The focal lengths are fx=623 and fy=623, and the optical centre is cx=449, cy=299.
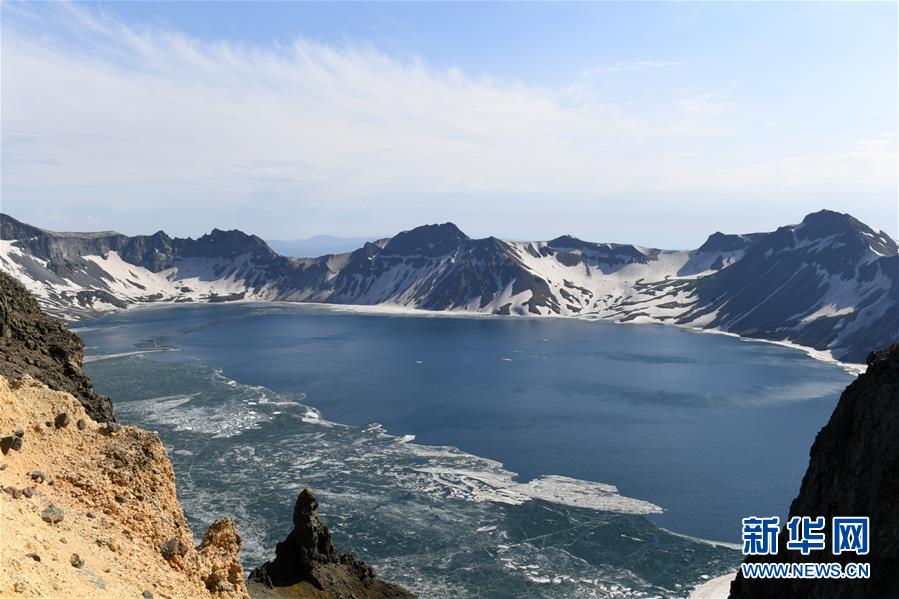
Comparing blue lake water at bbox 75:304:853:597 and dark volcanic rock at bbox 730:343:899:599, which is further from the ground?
dark volcanic rock at bbox 730:343:899:599

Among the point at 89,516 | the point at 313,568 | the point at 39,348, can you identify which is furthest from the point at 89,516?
the point at 313,568

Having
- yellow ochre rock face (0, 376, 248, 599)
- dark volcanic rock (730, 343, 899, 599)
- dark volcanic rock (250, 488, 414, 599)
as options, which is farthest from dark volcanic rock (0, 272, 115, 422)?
dark volcanic rock (730, 343, 899, 599)

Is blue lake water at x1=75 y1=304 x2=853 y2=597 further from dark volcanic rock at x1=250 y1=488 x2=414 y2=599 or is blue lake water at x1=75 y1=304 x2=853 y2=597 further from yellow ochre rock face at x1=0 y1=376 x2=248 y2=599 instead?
yellow ochre rock face at x1=0 y1=376 x2=248 y2=599

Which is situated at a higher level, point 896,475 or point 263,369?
point 896,475

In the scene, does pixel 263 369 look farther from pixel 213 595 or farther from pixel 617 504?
pixel 213 595

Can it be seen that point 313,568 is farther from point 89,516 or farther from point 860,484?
point 860,484

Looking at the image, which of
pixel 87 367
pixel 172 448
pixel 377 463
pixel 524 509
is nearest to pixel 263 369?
pixel 87 367

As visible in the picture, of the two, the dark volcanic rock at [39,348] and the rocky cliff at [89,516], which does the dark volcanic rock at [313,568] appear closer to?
the dark volcanic rock at [39,348]
